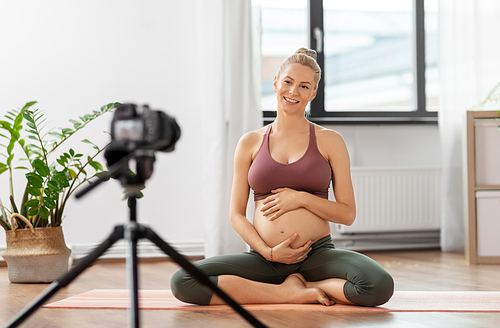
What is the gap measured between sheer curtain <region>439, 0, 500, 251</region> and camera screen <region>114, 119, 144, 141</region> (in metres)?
2.96

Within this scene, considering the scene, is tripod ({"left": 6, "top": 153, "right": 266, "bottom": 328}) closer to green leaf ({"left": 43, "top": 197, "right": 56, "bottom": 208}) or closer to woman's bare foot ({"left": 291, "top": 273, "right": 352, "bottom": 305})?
woman's bare foot ({"left": 291, "top": 273, "right": 352, "bottom": 305})

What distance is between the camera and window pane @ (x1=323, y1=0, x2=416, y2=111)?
3797 mm

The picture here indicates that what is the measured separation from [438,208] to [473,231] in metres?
0.66

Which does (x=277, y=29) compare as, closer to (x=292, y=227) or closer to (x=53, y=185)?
(x=53, y=185)

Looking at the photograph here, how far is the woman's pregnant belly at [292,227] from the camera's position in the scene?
6.32ft

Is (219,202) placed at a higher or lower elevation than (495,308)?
higher

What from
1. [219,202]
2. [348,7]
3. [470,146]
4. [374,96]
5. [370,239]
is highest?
[348,7]

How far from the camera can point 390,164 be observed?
3.75 metres

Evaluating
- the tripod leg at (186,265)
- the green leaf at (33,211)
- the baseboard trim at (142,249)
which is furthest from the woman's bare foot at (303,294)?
the baseboard trim at (142,249)

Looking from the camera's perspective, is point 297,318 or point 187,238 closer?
point 297,318

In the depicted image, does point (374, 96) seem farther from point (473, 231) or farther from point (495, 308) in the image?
point (495, 308)

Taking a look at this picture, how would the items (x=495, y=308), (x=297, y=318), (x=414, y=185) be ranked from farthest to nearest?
(x=414, y=185)
(x=495, y=308)
(x=297, y=318)

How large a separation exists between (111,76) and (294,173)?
5.70 feet

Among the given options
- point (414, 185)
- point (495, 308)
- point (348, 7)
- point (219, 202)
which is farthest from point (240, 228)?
point (348, 7)
